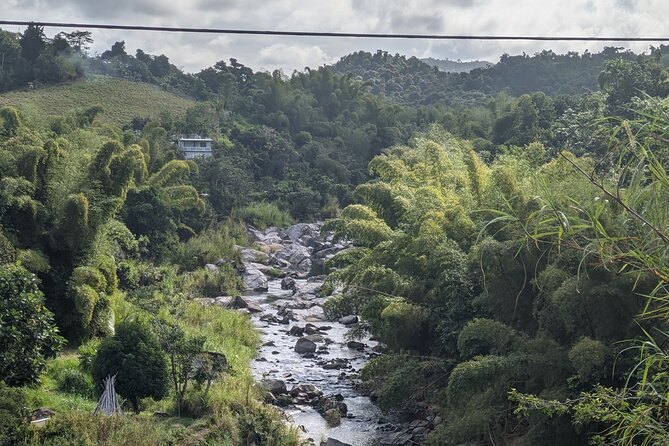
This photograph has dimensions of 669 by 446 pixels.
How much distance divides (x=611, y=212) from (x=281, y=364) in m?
11.6

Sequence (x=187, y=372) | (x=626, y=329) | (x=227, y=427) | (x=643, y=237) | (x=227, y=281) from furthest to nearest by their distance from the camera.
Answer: (x=227, y=281), (x=187, y=372), (x=227, y=427), (x=626, y=329), (x=643, y=237)

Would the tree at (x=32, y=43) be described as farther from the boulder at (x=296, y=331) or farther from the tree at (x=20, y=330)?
the tree at (x=20, y=330)

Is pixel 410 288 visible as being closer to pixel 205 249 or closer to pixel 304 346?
pixel 304 346

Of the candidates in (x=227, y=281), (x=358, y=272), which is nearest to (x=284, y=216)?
(x=227, y=281)

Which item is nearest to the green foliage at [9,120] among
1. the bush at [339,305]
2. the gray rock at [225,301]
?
the gray rock at [225,301]

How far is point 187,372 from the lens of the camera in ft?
44.8

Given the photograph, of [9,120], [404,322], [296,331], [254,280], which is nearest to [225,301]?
[296,331]

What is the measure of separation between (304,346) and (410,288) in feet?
19.1

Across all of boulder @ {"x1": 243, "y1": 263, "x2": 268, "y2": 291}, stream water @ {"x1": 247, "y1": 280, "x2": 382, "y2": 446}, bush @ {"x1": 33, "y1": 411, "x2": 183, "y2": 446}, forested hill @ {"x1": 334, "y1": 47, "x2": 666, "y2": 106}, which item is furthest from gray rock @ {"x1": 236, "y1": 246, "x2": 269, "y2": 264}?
forested hill @ {"x1": 334, "y1": 47, "x2": 666, "y2": 106}

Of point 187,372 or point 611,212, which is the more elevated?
point 611,212

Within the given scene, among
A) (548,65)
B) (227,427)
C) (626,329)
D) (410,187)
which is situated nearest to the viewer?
(626,329)

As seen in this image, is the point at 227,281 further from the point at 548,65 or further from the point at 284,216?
the point at 548,65

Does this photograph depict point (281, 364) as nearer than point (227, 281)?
Yes

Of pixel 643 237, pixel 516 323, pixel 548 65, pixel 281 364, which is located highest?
pixel 548 65
